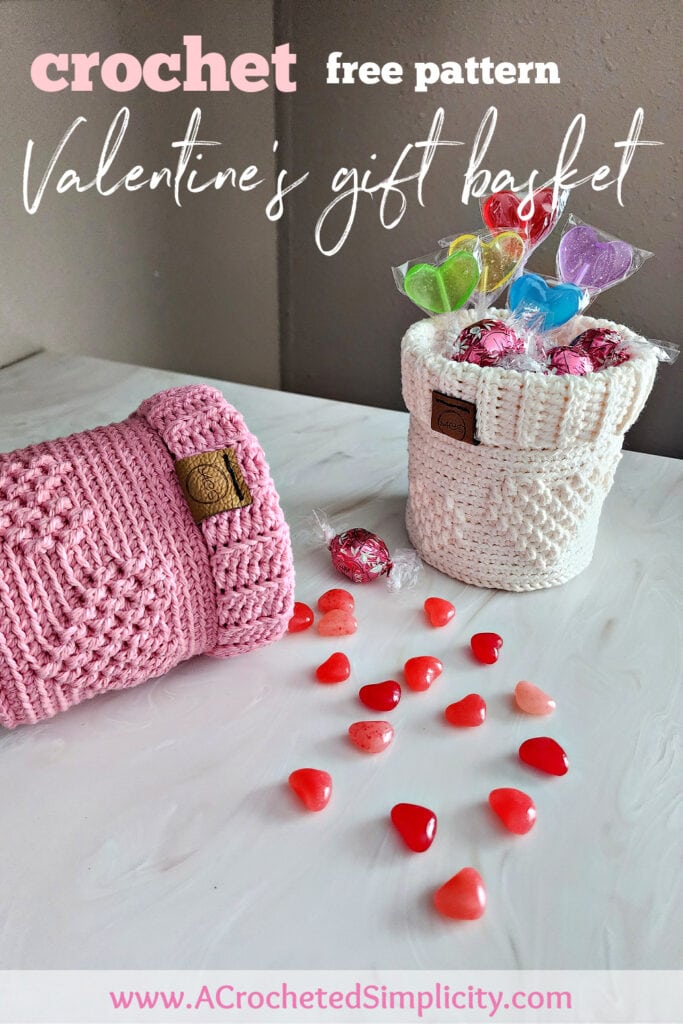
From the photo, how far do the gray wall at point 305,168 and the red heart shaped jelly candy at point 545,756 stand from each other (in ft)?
2.97

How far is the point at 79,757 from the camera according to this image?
1.73 ft

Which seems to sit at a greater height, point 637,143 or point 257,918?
point 637,143

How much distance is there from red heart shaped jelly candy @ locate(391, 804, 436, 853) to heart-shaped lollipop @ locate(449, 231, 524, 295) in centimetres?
45

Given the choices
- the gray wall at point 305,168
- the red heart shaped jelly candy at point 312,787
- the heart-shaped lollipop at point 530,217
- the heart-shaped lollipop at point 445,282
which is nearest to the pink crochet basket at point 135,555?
the red heart shaped jelly candy at point 312,787

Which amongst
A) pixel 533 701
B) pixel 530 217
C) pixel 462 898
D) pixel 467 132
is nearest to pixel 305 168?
pixel 467 132

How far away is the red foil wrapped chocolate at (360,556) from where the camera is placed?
27.5 inches

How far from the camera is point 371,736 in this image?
53 cm

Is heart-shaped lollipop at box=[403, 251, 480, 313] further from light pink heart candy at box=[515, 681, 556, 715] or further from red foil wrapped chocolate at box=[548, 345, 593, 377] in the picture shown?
light pink heart candy at box=[515, 681, 556, 715]

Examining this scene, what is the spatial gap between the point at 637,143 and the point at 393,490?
68cm

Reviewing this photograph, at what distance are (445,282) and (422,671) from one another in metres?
0.32

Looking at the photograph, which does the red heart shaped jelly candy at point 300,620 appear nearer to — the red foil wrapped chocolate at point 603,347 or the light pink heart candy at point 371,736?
the light pink heart candy at point 371,736

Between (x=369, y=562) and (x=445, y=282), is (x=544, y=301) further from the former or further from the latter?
(x=369, y=562)
